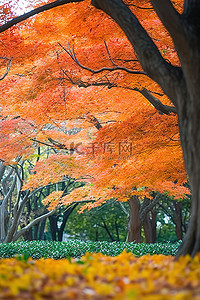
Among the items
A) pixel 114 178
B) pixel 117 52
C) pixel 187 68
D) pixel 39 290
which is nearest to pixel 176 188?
pixel 114 178

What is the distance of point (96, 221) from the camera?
71.5 feet

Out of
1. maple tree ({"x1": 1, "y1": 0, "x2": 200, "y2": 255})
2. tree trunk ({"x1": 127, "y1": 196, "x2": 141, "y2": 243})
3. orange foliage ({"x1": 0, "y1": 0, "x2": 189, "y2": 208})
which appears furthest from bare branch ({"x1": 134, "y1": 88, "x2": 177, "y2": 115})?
tree trunk ({"x1": 127, "y1": 196, "x2": 141, "y2": 243})

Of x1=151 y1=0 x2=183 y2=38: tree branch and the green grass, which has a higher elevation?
x1=151 y1=0 x2=183 y2=38: tree branch

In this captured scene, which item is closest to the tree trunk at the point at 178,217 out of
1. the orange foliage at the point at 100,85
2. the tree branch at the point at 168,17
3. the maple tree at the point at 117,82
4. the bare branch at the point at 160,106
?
the maple tree at the point at 117,82

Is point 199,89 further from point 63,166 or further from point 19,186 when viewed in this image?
point 19,186

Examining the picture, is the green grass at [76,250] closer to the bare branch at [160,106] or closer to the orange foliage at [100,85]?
the orange foliage at [100,85]

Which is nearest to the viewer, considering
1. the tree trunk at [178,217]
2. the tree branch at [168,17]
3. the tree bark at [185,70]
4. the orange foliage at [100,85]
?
the tree bark at [185,70]

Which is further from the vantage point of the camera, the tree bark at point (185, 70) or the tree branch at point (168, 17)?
the tree branch at point (168, 17)

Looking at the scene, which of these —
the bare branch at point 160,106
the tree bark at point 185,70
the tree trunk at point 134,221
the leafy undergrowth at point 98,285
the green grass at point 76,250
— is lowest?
the green grass at point 76,250

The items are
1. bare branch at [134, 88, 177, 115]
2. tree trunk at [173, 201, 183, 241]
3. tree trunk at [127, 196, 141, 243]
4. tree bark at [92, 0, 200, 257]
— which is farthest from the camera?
tree trunk at [173, 201, 183, 241]

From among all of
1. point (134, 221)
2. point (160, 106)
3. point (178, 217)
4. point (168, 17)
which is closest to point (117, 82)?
point (160, 106)

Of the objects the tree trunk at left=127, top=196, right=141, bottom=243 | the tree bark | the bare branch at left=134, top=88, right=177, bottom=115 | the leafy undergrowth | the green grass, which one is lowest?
the green grass

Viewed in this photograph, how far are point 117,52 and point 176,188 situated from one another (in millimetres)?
6471

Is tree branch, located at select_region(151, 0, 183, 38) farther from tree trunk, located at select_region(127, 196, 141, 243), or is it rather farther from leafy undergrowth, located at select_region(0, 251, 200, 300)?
tree trunk, located at select_region(127, 196, 141, 243)
